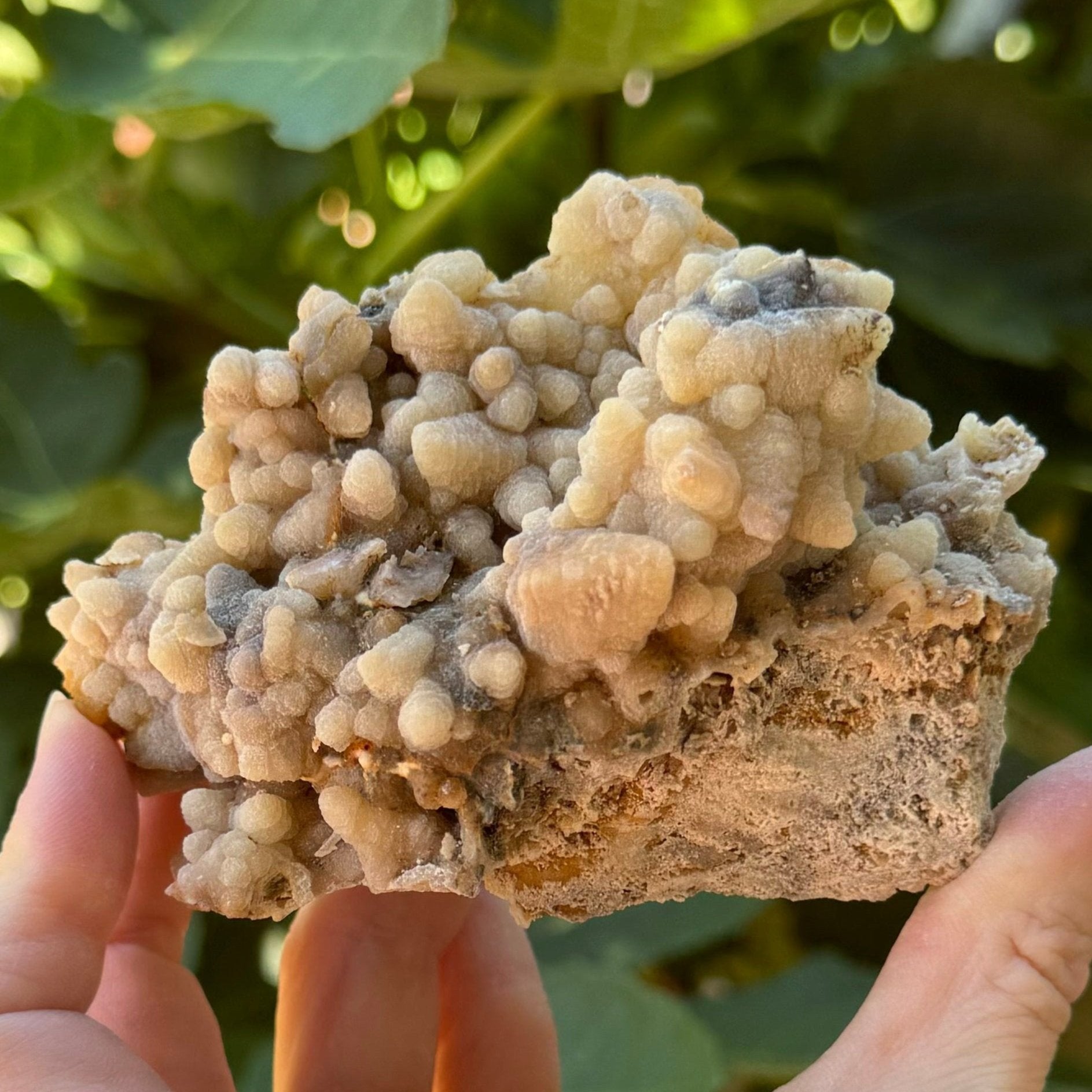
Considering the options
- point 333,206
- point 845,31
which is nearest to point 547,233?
point 333,206

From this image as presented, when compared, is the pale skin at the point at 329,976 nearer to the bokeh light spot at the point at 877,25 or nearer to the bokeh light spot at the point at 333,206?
the bokeh light spot at the point at 333,206

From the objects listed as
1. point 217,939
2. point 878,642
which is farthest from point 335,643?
point 217,939

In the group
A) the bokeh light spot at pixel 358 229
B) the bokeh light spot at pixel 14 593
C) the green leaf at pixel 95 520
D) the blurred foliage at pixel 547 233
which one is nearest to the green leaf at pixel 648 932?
the blurred foliage at pixel 547 233

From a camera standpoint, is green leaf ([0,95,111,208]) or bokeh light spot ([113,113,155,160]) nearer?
green leaf ([0,95,111,208])

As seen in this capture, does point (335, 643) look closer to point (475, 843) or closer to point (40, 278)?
point (475, 843)

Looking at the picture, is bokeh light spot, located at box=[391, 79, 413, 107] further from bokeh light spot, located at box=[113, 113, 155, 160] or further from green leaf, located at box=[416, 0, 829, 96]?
bokeh light spot, located at box=[113, 113, 155, 160]

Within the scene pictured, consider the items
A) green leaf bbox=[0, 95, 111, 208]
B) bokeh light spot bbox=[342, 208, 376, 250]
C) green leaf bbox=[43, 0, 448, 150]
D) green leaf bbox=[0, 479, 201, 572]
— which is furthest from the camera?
bokeh light spot bbox=[342, 208, 376, 250]

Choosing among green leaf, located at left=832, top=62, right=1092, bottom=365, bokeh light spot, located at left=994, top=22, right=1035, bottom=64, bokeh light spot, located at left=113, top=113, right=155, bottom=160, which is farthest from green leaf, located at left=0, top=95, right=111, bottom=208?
bokeh light spot, located at left=994, top=22, right=1035, bottom=64

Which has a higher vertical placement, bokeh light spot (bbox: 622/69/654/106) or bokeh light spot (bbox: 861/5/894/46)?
bokeh light spot (bbox: 861/5/894/46)
